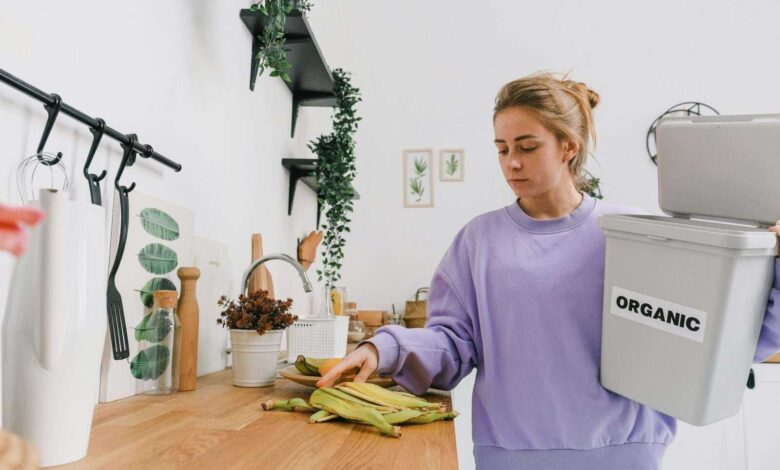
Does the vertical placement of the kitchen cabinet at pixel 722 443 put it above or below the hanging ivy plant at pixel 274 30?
below

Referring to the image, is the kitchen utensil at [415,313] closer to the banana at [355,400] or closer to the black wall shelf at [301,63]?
the black wall shelf at [301,63]

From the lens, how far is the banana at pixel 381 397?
110cm

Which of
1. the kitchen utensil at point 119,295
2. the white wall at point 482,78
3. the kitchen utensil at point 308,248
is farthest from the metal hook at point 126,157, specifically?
the white wall at point 482,78

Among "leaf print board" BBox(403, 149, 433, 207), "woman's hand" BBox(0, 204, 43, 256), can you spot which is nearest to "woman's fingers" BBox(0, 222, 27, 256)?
"woman's hand" BBox(0, 204, 43, 256)

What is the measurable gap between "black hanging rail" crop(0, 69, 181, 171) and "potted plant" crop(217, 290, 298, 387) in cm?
34

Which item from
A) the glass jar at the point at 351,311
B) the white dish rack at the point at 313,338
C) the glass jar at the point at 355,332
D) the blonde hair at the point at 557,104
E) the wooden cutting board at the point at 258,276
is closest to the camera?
the blonde hair at the point at 557,104

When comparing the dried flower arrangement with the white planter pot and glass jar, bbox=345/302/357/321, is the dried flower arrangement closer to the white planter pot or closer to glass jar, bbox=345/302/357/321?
the white planter pot

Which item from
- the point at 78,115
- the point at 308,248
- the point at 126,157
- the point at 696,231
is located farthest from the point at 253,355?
the point at 308,248

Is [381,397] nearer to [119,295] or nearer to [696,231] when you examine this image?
[119,295]

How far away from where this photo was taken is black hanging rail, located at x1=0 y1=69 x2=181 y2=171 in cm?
76

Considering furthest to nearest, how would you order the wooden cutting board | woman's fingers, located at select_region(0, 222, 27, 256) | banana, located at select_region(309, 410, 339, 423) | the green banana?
the wooden cutting board
the green banana
banana, located at select_region(309, 410, 339, 423)
woman's fingers, located at select_region(0, 222, 27, 256)

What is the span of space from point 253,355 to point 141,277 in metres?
0.31

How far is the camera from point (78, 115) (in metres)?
0.90

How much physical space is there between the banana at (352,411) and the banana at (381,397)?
43 mm
